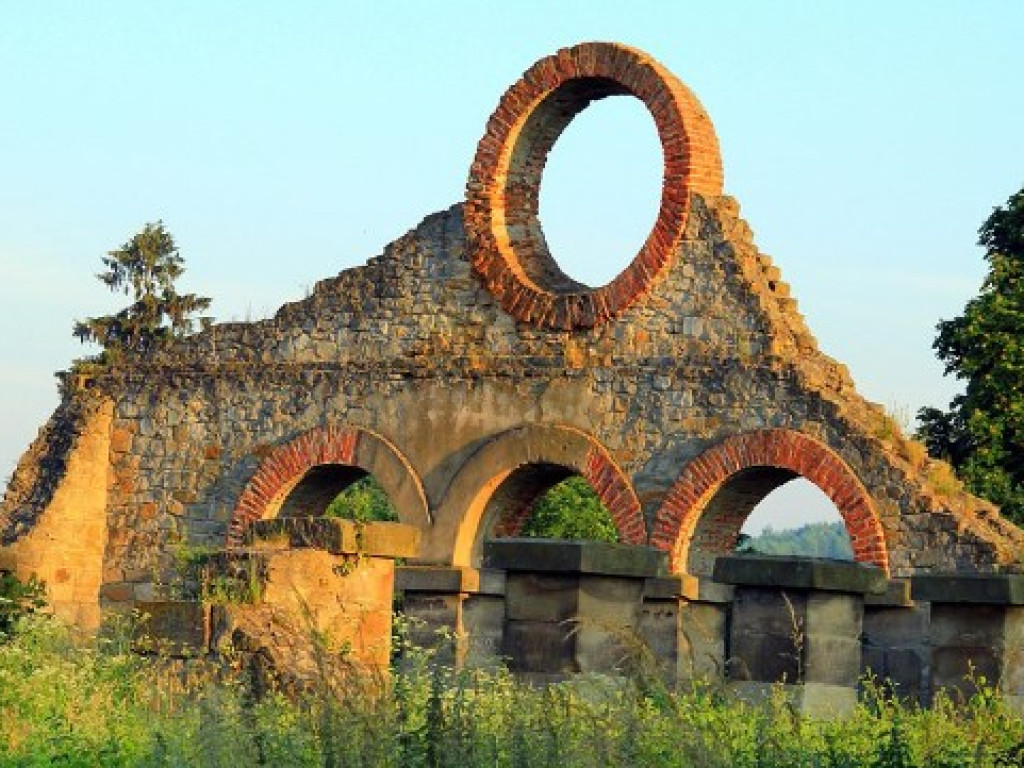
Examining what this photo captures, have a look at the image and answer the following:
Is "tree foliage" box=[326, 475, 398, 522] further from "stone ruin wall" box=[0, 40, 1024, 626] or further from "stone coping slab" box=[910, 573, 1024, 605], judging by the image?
"stone coping slab" box=[910, 573, 1024, 605]

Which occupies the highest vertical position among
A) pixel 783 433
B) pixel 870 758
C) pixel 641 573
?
pixel 783 433

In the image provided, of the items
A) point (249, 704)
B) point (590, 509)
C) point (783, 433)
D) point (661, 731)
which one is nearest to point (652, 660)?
point (661, 731)

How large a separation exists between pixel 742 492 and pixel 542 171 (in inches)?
133

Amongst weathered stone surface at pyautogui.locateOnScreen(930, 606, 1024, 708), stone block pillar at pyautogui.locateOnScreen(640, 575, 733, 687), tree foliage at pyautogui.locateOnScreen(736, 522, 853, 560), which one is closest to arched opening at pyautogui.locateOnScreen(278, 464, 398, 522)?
stone block pillar at pyautogui.locateOnScreen(640, 575, 733, 687)

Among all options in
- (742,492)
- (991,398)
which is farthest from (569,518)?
(742,492)

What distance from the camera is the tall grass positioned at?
27.3 ft

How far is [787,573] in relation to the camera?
36.9ft

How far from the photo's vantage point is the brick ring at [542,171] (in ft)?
60.8

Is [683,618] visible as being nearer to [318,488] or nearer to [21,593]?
[318,488]

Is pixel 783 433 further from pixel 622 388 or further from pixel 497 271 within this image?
pixel 497 271

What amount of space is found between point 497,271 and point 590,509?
31.7 feet

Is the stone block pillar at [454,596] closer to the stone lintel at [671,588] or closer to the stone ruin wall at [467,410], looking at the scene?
the stone ruin wall at [467,410]

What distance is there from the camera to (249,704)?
9102 millimetres

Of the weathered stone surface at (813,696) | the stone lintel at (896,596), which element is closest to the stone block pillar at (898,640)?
the stone lintel at (896,596)
